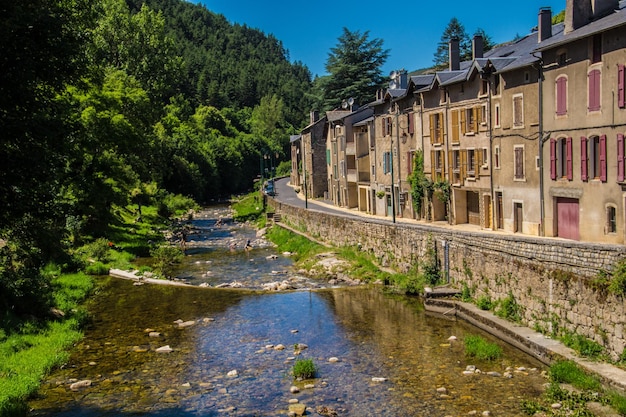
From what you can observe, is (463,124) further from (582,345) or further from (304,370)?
(304,370)

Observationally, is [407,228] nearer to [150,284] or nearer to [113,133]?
[150,284]

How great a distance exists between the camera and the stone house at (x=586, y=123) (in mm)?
28109

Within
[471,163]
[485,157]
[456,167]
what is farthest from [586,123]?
[456,167]

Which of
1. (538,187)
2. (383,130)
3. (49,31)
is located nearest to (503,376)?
(49,31)

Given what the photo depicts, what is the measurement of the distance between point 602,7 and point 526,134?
7113mm

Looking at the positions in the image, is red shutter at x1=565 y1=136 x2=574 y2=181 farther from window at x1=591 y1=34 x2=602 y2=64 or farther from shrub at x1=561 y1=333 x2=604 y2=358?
shrub at x1=561 y1=333 x2=604 y2=358

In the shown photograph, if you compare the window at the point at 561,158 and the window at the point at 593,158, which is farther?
the window at the point at 561,158

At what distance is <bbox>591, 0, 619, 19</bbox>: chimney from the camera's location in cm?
3159

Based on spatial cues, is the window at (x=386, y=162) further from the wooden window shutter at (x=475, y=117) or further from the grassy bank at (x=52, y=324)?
the grassy bank at (x=52, y=324)

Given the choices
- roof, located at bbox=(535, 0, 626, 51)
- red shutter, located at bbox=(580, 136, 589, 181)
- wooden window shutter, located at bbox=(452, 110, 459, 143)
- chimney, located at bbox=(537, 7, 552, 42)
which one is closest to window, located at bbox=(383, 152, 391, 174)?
wooden window shutter, located at bbox=(452, 110, 459, 143)

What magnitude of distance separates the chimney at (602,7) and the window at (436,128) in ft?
44.2

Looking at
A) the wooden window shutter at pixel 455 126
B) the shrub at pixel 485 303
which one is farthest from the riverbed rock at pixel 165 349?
the wooden window shutter at pixel 455 126

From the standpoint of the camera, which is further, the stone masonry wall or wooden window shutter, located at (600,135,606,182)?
wooden window shutter, located at (600,135,606,182)

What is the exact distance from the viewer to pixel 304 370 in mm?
19078
